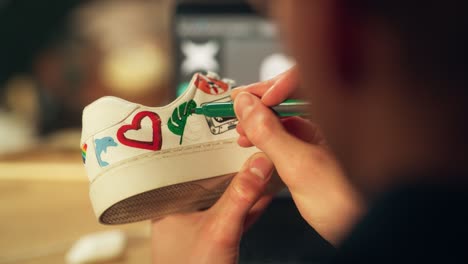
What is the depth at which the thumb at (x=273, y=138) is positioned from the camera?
20.8 inches

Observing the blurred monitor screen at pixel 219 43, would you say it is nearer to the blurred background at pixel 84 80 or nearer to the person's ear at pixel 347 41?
the blurred background at pixel 84 80

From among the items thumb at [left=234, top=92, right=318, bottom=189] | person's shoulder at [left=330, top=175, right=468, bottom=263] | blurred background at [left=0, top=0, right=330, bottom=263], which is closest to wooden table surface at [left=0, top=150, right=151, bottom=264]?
blurred background at [left=0, top=0, right=330, bottom=263]

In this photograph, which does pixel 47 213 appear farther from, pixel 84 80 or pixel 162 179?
pixel 84 80

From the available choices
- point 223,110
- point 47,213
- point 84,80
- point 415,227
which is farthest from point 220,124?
point 84,80

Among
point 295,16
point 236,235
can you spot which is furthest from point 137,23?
point 295,16

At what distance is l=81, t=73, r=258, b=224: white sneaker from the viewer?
1.81 feet

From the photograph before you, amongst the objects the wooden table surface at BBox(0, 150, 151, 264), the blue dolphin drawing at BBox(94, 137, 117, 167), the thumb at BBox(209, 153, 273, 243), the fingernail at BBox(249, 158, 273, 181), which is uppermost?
the blue dolphin drawing at BBox(94, 137, 117, 167)

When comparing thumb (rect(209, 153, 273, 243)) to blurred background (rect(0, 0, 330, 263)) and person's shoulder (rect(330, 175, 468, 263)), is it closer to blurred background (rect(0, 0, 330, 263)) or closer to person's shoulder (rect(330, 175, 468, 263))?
blurred background (rect(0, 0, 330, 263))

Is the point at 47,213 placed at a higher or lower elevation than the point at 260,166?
lower

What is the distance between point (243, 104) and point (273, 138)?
0.12 ft

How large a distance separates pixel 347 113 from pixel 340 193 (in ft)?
0.98

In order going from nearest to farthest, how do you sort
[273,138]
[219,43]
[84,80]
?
[273,138]
[219,43]
[84,80]

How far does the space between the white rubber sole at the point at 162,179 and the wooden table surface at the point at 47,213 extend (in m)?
0.27

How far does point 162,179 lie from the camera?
0.55 metres
